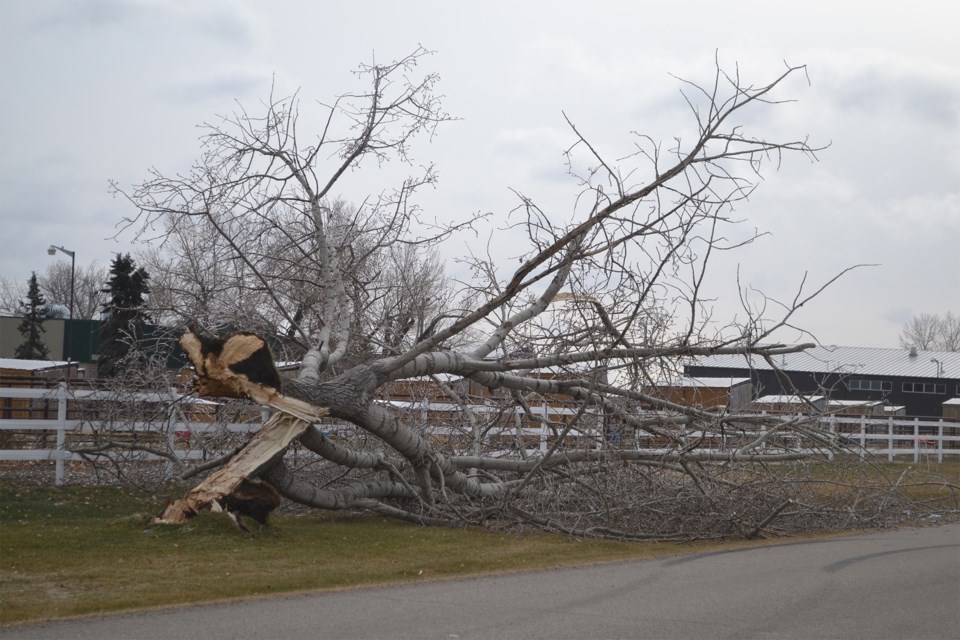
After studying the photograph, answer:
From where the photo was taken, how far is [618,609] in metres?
6.58

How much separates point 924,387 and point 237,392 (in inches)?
2270

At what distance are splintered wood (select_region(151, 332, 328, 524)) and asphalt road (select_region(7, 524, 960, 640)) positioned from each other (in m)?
2.62

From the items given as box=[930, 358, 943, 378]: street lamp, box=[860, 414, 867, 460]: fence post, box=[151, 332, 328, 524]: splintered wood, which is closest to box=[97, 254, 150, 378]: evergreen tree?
box=[151, 332, 328, 524]: splintered wood

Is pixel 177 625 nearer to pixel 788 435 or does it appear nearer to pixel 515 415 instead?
pixel 515 415

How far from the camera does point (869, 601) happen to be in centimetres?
693

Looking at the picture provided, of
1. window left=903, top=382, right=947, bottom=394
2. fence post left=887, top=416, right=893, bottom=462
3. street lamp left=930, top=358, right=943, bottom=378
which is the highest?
street lamp left=930, top=358, right=943, bottom=378

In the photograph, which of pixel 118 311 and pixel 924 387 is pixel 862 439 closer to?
pixel 118 311

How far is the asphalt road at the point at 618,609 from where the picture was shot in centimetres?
585

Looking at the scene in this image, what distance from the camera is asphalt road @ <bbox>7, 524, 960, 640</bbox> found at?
5.85 meters

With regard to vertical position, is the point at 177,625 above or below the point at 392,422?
below

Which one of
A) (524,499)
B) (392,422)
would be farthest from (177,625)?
(524,499)

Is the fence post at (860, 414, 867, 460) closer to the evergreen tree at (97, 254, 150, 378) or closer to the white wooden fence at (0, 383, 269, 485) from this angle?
the white wooden fence at (0, 383, 269, 485)

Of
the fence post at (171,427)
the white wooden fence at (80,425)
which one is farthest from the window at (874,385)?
the fence post at (171,427)

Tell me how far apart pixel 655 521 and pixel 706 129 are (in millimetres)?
4310
